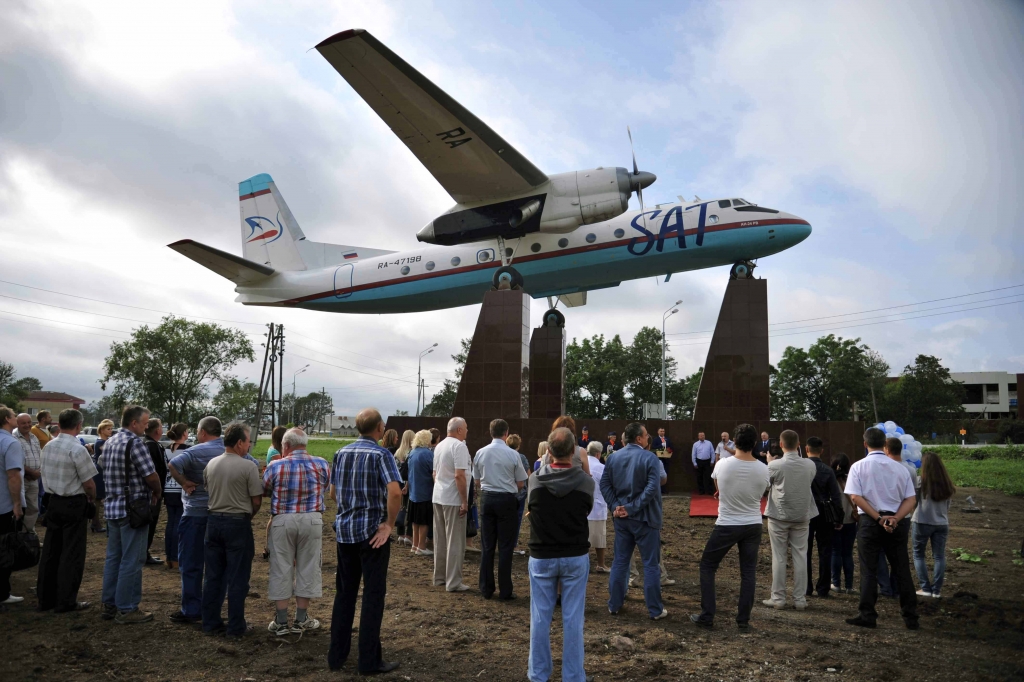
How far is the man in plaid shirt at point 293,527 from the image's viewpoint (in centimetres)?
570

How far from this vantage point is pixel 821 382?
51562 mm

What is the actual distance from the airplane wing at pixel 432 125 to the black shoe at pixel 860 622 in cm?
1248

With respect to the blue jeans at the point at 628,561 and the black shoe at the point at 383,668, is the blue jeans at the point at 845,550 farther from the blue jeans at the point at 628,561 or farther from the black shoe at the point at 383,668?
the black shoe at the point at 383,668

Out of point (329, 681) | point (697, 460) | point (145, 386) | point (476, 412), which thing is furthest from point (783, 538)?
point (145, 386)

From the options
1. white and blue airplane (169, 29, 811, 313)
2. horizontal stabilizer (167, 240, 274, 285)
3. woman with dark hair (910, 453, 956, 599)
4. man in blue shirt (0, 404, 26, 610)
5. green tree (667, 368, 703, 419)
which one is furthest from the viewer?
green tree (667, 368, 703, 419)

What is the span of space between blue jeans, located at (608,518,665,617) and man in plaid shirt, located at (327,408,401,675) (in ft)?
8.04

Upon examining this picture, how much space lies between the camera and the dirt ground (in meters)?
4.91

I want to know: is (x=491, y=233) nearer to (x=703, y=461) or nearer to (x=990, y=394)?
(x=703, y=461)

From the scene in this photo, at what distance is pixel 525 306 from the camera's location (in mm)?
17125

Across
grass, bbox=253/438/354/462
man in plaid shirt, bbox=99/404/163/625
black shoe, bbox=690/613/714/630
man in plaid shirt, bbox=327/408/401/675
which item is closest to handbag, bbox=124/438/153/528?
man in plaid shirt, bbox=99/404/163/625

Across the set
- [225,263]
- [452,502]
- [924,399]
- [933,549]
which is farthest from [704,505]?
[924,399]

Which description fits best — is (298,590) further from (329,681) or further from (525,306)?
(525,306)

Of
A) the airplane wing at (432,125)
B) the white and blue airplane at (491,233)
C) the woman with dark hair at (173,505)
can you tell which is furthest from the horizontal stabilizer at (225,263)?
the woman with dark hair at (173,505)

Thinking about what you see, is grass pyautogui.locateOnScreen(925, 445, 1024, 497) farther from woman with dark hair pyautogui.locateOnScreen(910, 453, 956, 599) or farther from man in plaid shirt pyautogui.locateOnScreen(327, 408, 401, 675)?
man in plaid shirt pyautogui.locateOnScreen(327, 408, 401, 675)
